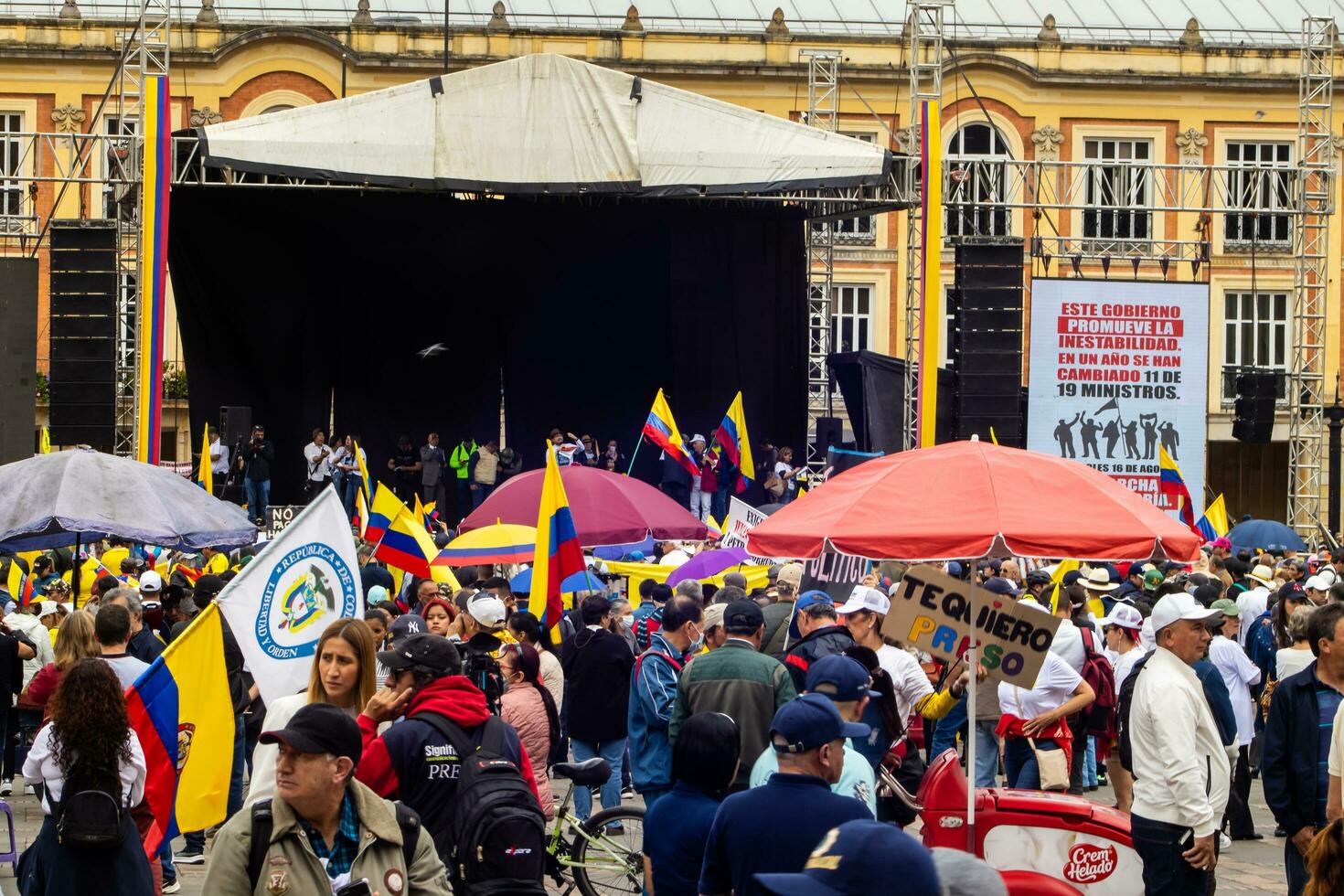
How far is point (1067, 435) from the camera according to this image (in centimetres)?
2825

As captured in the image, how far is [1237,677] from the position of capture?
40.1ft

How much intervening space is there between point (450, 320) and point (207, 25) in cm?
1352

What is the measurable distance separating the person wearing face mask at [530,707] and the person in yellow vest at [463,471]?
2015 centimetres

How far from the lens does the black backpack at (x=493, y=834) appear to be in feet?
18.7

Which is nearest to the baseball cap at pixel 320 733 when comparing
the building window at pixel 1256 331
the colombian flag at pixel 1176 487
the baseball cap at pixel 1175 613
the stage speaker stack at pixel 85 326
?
the baseball cap at pixel 1175 613

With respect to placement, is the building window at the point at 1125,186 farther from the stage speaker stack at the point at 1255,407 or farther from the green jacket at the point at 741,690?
the green jacket at the point at 741,690

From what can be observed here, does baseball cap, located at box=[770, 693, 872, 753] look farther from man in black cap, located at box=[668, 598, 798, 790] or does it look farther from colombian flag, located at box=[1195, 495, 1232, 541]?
colombian flag, located at box=[1195, 495, 1232, 541]

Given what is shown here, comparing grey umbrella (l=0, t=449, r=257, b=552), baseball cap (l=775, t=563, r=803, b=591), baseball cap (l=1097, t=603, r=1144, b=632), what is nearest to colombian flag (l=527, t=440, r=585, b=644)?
baseball cap (l=775, t=563, r=803, b=591)

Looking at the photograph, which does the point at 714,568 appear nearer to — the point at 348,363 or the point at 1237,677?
the point at 1237,677

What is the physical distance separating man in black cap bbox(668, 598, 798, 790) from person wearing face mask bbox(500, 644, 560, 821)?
1.33m

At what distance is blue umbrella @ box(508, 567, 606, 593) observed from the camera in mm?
12383

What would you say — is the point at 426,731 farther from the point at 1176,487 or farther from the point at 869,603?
the point at 1176,487

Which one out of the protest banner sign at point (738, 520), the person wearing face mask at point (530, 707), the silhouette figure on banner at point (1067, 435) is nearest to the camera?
the person wearing face mask at point (530, 707)

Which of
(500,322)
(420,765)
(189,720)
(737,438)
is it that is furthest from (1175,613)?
(500,322)
